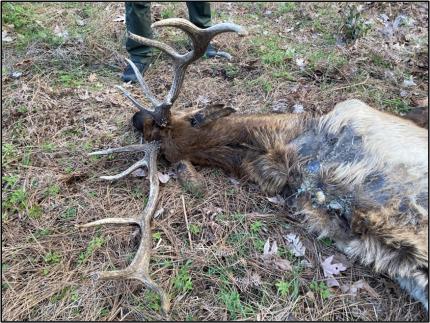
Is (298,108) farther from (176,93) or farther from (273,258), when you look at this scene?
(273,258)

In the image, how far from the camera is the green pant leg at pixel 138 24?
4.98m

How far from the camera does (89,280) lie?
3.06m

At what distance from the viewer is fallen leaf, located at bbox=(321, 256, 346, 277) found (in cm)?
305

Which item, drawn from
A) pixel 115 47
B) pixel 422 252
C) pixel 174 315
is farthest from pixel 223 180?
pixel 115 47

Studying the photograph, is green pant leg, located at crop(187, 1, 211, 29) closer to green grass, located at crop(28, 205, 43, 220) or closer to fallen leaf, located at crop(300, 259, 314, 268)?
green grass, located at crop(28, 205, 43, 220)

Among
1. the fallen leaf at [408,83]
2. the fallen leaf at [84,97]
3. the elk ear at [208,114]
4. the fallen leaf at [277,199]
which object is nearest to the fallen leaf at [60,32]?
the fallen leaf at [84,97]

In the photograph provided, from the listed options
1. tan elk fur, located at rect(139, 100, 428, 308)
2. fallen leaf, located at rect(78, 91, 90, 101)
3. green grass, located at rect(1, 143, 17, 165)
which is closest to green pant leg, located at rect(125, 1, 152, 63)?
fallen leaf, located at rect(78, 91, 90, 101)

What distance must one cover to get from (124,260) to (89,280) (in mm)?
286

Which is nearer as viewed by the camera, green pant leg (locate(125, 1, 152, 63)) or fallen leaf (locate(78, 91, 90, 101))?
fallen leaf (locate(78, 91, 90, 101))

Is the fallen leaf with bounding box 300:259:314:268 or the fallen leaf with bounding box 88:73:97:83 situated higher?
the fallen leaf with bounding box 88:73:97:83

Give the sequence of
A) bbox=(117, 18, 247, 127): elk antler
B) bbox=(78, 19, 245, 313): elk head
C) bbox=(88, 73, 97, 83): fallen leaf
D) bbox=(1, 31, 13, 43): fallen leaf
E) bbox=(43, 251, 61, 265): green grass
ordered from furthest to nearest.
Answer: bbox=(1, 31, 13, 43): fallen leaf, bbox=(88, 73, 97, 83): fallen leaf, bbox=(117, 18, 247, 127): elk antler, bbox=(43, 251, 61, 265): green grass, bbox=(78, 19, 245, 313): elk head

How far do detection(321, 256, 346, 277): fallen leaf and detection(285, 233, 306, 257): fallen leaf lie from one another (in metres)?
0.18

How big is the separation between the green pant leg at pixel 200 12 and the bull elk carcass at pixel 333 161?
6.53 feet

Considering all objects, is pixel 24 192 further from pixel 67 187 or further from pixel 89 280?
pixel 89 280
